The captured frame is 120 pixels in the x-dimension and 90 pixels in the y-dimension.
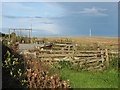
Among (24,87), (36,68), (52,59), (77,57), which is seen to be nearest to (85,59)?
(77,57)

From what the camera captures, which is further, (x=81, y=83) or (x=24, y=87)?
(x=81, y=83)

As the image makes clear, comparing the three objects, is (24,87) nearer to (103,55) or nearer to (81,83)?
(81,83)

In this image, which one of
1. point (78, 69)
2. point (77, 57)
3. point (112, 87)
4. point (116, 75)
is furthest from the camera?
point (77, 57)

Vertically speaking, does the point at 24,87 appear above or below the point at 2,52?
below

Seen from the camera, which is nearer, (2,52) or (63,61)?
(2,52)

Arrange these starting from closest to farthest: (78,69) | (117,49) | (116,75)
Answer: (116,75) → (78,69) → (117,49)

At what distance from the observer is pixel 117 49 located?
19.7 metres

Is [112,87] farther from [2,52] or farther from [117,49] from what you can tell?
[117,49]

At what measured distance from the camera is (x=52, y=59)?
57.8 ft

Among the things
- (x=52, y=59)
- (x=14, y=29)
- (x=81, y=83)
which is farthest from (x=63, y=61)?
(x=14, y=29)

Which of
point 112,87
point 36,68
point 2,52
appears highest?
A: point 2,52

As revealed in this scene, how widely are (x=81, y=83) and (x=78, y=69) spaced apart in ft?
16.6

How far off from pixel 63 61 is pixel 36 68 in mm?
8270

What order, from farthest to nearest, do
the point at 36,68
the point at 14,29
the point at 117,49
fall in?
1. the point at 14,29
2. the point at 117,49
3. the point at 36,68
